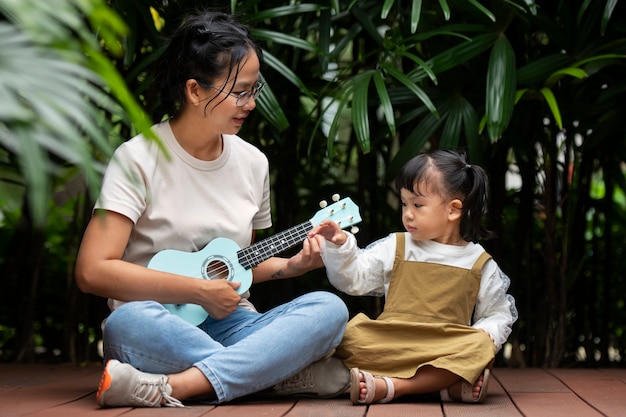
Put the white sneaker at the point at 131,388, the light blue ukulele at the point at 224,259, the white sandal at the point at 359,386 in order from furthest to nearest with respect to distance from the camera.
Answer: the light blue ukulele at the point at 224,259 < the white sandal at the point at 359,386 < the white sneaker at the point at 131,388

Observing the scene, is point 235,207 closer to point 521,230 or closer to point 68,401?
point 68,401

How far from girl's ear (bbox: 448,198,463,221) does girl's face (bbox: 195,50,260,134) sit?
0.54m

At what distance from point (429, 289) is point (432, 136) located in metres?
0.80

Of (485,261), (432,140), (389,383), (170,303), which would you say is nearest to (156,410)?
(170,303)

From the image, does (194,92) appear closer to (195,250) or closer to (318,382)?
(195,250)

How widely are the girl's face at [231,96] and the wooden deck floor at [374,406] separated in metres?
0.67

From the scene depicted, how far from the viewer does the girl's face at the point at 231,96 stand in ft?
6.95

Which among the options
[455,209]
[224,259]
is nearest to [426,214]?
[455,209]

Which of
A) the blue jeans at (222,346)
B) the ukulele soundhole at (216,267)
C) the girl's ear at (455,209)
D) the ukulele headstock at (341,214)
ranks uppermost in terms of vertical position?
the girl's ear at (455,209)

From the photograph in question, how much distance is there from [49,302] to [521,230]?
5.61 feet

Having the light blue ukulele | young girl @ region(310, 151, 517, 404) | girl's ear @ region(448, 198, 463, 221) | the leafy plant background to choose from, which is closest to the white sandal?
young girl @ region(310, 151, 517, 404)

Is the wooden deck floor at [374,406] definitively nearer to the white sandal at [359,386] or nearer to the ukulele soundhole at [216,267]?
the white sandal at [359,386]

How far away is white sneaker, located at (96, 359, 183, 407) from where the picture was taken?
72.6 inches

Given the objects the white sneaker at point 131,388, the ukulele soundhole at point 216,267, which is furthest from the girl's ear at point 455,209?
the white sneaker at point 131,388
